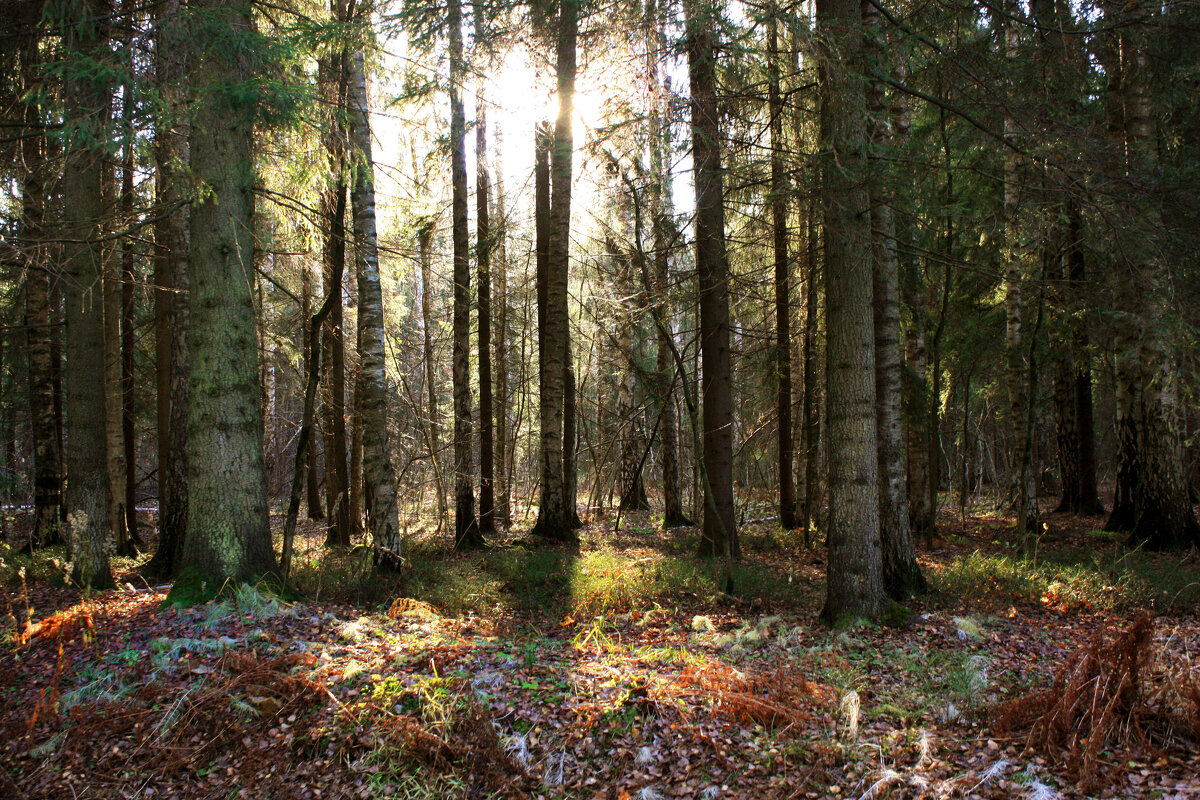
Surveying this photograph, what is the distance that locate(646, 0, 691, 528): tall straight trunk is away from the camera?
6.91m

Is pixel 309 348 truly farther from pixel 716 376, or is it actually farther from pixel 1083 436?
pixel 1083 436

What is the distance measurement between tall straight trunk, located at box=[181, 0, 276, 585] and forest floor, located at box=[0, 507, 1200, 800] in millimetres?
633

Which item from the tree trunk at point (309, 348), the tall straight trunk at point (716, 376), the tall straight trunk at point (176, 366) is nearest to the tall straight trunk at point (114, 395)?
the tall straight trunk at point (176, 366)

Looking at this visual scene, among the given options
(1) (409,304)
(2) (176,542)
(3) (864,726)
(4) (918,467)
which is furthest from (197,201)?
(1) (409,304)

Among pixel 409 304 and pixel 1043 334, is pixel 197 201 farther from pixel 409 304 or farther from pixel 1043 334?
pixel 409 304

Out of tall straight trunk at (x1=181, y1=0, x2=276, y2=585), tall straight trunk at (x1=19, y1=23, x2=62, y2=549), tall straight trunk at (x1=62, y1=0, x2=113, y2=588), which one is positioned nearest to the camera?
tall straight trunk at (x1=181, y1=0, x2=276, y2=585)

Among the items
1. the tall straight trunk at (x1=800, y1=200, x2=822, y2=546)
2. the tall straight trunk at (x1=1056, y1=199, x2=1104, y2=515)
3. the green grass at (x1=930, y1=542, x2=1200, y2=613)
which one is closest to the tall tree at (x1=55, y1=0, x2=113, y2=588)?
the green grass at (x1=930, y1=542, x2=1200, y2=613)

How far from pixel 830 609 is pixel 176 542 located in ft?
27.5

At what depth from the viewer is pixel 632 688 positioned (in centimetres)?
457

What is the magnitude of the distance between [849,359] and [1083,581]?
14.8 feet

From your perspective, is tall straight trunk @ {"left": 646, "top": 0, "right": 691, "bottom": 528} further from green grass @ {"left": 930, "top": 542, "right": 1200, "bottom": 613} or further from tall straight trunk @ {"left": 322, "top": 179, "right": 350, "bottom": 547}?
tall straight trunk @ {"left": 322, "top": 179, "right": 350, "bottom": 547}

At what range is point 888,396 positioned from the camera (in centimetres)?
798

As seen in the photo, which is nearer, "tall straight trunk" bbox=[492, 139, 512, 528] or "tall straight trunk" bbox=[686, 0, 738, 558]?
"tall straight trunk" bbox=[686, 0, 738, 558]

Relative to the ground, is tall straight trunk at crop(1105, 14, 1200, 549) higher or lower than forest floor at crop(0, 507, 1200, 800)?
higher
